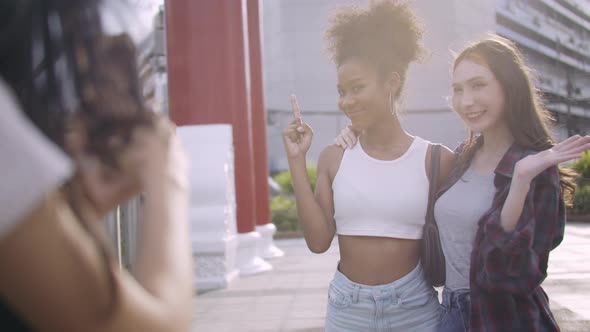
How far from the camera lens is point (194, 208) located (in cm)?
623

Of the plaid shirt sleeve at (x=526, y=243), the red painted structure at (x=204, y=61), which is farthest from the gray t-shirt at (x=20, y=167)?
the red painted structure at (x=204, y=61)

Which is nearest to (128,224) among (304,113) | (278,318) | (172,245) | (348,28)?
(278,318)

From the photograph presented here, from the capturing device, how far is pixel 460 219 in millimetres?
1865

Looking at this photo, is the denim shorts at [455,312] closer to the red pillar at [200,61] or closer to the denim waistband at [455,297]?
the denim waistband at [455,297]

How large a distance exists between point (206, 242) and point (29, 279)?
223 inches

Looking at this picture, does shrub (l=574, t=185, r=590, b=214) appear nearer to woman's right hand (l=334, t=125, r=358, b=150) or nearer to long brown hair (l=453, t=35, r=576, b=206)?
long brown hair (l=453, t=35, r=576, b=206)

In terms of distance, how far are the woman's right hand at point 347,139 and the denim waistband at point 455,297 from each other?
58 cm

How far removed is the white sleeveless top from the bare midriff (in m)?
0.03

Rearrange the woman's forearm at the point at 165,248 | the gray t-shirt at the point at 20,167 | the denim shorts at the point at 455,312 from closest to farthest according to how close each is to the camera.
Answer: the gray t-shirt at the point at 20,167, the woman's forearm at the point at 165,248, the denim shorts at the point at 455,312

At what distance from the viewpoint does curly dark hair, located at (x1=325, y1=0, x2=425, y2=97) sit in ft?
6.71

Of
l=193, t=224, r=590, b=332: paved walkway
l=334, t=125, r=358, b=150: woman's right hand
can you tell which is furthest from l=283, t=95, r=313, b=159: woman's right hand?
l=193, t=224, r=590, b=332: paved walkway

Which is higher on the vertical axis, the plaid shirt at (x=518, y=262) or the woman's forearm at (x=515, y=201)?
the woman's forearm at (x=515, y=201)

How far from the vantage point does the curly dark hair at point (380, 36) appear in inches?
80.5

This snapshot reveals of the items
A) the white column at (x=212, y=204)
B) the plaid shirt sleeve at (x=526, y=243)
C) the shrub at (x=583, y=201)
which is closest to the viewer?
the plaid shirt sleeve at (x=526, y=243)
